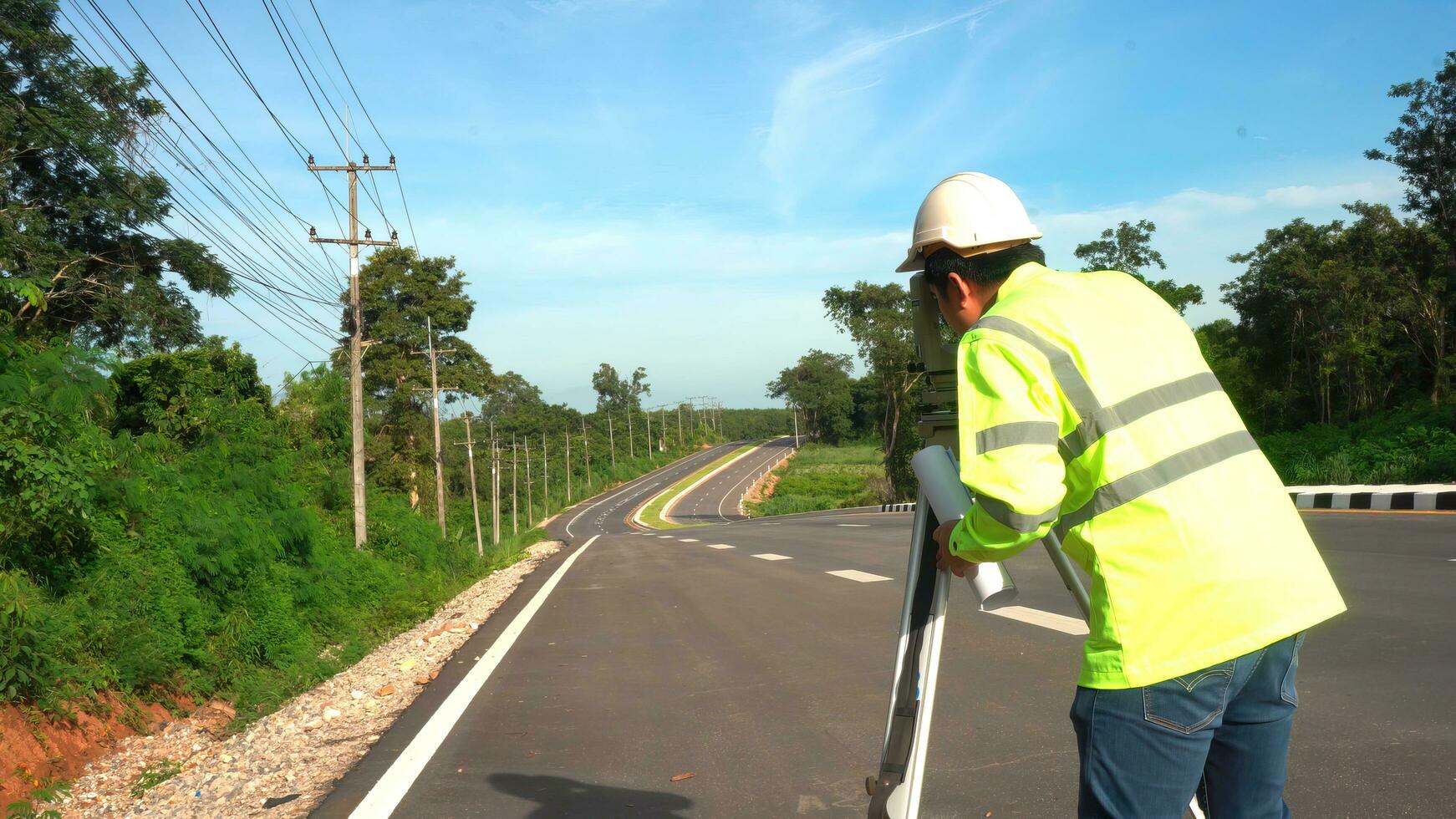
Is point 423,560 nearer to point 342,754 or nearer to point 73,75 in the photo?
point 73,75

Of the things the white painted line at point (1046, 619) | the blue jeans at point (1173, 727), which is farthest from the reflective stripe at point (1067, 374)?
the white painted line at point (1046, 619)

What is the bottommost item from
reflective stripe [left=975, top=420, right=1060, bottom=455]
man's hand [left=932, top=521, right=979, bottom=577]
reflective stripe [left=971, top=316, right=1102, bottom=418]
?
man's hand [left=932, top=521, right=979, bottom=577]

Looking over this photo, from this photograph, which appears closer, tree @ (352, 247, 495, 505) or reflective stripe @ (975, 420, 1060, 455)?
reflective stripe @ (975, 420, 1060, 455)

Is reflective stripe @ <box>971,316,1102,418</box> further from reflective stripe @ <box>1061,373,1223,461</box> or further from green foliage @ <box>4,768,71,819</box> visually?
green foliage @ <box>4,768,71,819</box>

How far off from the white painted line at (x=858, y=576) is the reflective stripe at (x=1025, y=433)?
1014cm

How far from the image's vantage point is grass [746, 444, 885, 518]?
6781 cm

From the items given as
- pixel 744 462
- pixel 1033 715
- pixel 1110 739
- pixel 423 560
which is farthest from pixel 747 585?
pixel 744 462

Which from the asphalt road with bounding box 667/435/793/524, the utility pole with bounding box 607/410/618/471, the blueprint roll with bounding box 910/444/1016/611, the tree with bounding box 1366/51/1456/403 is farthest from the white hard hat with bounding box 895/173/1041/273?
the utility pole with bounding box 607/410/618/471

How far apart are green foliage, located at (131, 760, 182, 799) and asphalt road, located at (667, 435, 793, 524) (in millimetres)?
54852

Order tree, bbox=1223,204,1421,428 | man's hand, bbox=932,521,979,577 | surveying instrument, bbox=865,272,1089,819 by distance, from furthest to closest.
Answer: tree, bbox=1223,204,1421,428 → surveying instrument, bbox=865,272,1089,819 → man's hand, bbox=932,521,979,577

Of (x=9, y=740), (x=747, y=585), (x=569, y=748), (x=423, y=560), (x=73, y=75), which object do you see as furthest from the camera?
(x=423, y=560)

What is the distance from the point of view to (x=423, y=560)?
27.8 metres

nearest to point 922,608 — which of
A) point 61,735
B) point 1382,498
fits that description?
point 61,735

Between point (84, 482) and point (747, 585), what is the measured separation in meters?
6.90
